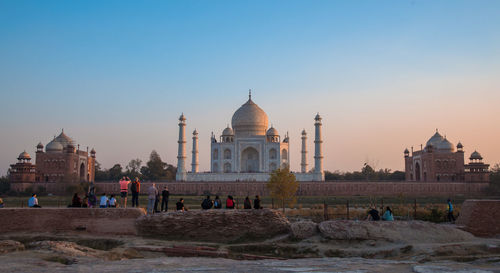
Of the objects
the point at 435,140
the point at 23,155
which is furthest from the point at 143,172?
the point at 435,140

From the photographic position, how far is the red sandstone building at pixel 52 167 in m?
41.2

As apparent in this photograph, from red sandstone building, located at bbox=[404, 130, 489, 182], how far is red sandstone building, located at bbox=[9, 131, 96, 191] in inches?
1304

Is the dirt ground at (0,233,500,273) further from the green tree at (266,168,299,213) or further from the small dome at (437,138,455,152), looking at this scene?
the small dome at (437,138,455,152)

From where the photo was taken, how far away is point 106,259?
338 inches

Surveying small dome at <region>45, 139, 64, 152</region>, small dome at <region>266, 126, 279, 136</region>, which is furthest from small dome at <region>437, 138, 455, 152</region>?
small dome at <region>45, 139, 64, 152</region>

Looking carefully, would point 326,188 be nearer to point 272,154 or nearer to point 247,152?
point 272,154

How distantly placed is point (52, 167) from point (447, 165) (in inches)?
1495

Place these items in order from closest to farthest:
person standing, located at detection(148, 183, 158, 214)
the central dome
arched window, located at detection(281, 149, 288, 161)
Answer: person standing, located at detection(148, 183, 158, 214) → arched window, located at detection(281, 149, 288, 161) → the central dome

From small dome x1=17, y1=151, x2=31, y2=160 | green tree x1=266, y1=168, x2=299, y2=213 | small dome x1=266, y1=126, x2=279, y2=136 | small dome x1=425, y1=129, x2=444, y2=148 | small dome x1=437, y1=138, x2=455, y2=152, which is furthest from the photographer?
small dome x1=266, y1=126, x2=279, y2=136

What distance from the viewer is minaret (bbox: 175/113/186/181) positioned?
44.5m

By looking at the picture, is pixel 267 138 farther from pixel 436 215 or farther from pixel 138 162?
pixel 436 215

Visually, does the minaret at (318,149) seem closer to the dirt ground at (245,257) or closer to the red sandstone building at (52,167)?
the red sandstone building at (52,167)

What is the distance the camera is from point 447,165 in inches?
1785

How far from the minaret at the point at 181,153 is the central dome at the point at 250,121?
7.04 meters
